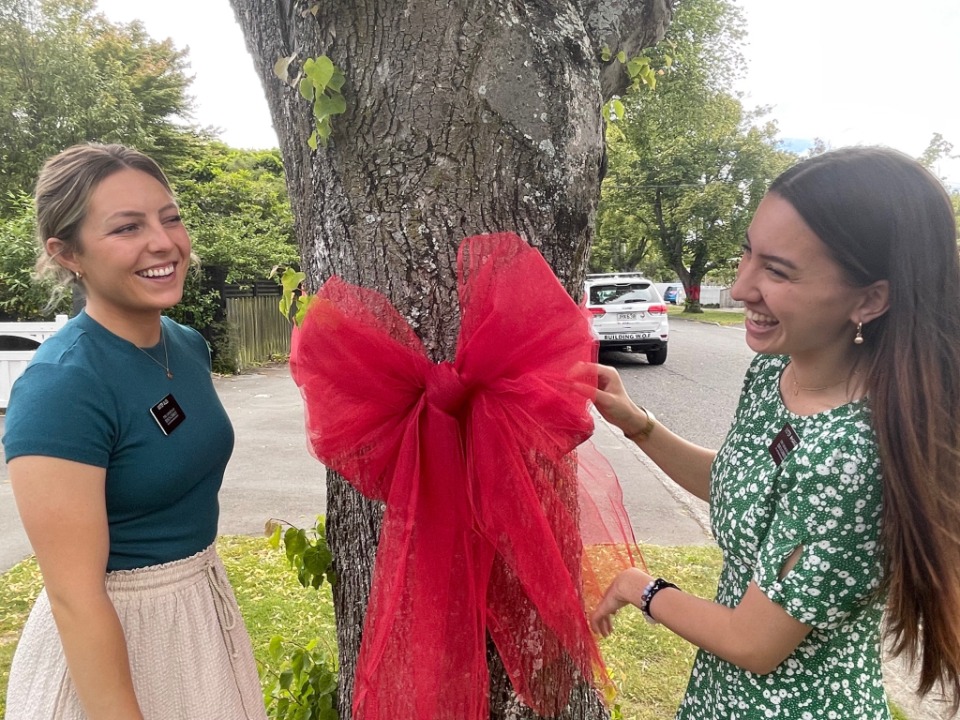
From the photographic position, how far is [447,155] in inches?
51.0

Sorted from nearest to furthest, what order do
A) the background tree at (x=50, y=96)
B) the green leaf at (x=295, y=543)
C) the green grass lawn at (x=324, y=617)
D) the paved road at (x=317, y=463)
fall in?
the green leaf at (x=295, y=543) → the green grass lawn at (x=324, y=617) → the paved road at (x=317, y=463) → the background tree at (x=50, y=96)

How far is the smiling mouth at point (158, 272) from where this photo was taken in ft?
4.72

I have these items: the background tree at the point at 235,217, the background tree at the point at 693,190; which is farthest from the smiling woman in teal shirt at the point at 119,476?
the background tree at the point at 693,190

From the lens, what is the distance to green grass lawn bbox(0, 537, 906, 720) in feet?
10.2

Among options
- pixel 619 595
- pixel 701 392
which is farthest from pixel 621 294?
pixel 619 595

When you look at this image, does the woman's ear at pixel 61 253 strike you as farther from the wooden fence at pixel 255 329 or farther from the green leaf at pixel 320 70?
the wooden fence at pixel 255 329

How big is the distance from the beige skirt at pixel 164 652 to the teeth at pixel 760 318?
1.31 meters

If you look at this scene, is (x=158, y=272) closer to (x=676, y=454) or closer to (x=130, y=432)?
(x=130, y=432)

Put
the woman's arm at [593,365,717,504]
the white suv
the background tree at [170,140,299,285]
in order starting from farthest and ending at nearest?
the white suv
the background tree at [170,140,299,285]
the woman's arm at [593,365,717,504]

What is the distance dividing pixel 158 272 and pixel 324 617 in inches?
108

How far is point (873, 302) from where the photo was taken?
4.08 ft

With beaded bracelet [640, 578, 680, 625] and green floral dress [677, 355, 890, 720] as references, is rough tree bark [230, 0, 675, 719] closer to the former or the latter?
beaded bracelet [640, 578, 680, 625]

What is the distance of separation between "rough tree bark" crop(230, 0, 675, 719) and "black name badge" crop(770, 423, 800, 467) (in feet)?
1.77

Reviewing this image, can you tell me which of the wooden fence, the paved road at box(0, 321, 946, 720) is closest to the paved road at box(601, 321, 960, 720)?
the paved road at box(0, 321, 946, 720)
